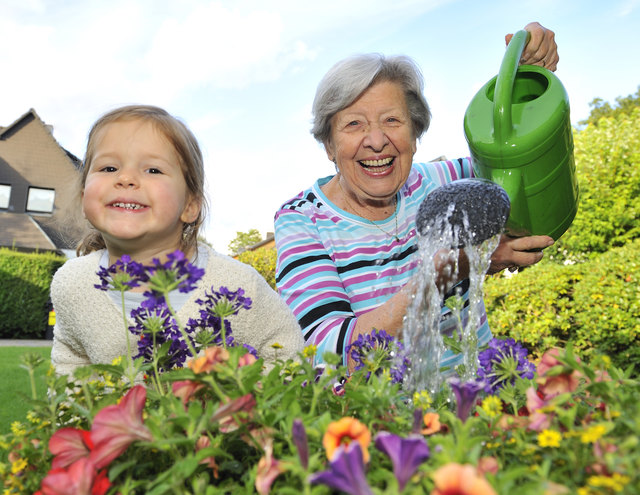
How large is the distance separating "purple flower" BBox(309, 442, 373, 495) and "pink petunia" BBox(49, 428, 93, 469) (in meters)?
0.38

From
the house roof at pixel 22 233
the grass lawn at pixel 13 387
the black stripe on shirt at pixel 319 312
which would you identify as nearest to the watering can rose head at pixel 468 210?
the black stripe on shirt at pixel 319 312

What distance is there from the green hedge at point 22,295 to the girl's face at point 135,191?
15.0 meters

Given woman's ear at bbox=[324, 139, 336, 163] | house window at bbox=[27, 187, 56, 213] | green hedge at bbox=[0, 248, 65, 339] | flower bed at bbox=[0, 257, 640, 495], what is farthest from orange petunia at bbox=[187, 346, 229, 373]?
house window at bbox=[27, 187, 56, 213]

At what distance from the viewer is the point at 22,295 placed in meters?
15.0

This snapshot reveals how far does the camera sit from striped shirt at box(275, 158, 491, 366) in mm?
2123

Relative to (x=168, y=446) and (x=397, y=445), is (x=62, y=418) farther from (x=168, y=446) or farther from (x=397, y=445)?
(x=397, y=445)

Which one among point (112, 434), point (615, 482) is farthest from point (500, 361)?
point (112, 434)

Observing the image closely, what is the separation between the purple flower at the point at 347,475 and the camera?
51 centimetres

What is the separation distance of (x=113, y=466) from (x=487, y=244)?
3.91 ft

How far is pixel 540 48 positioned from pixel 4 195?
24.3 m

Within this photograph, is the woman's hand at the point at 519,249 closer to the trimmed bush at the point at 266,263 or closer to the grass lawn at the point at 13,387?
the grass lawn at the point at 13,387

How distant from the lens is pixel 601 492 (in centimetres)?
52

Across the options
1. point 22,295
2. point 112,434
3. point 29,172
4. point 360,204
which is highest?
point 29,172

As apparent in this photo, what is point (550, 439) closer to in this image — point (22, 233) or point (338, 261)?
point (338, 261)
